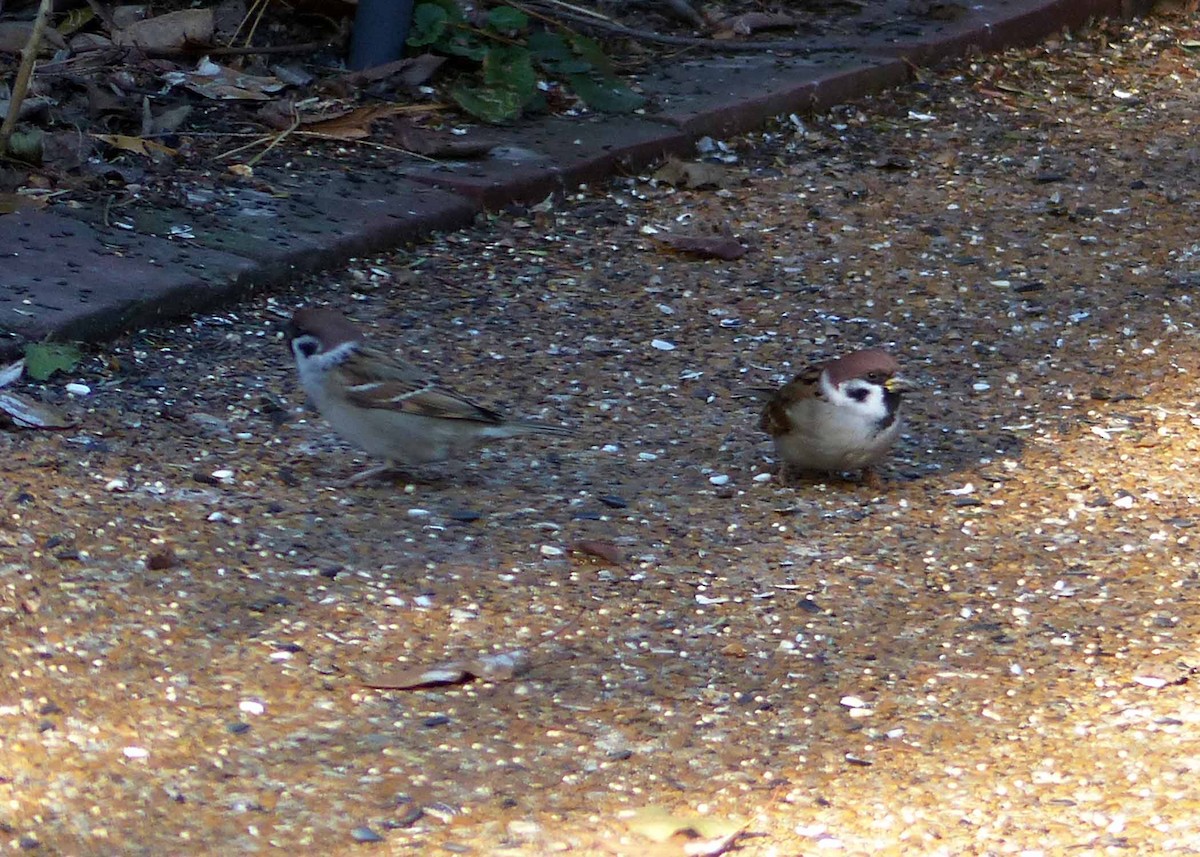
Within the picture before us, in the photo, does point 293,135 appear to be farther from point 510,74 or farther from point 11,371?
point 11,371

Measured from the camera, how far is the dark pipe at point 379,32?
629 cm

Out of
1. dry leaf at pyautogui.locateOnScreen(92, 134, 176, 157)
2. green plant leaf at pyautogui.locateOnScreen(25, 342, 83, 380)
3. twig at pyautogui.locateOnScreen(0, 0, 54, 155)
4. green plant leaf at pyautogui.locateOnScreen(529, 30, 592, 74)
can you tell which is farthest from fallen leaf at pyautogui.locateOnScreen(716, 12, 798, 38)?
green plant leaf at pyautogui.locateOnScreen(25, 342, 83, 380)

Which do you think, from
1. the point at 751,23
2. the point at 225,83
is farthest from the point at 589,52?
the point at 225,83

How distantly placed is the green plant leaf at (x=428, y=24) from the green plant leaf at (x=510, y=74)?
216 mm

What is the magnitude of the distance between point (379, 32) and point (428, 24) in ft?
0.68

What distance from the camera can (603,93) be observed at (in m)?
6.52

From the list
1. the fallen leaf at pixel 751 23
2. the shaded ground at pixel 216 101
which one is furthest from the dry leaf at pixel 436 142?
the fallen leaf at pixel 751 23

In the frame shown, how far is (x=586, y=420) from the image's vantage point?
15.5 ft

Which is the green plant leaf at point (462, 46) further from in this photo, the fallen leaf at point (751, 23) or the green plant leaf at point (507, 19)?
the fallen leaf at point (751, 23)

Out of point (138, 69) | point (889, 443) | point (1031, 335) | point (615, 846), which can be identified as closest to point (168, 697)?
point (615, 846)

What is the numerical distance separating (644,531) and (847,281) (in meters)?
1.92

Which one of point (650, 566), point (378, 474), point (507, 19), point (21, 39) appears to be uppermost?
point (507, 19)

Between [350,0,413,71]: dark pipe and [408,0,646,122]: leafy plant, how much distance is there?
8 cm

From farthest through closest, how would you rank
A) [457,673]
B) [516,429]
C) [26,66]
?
[26,66], [516,429], [457,673]
